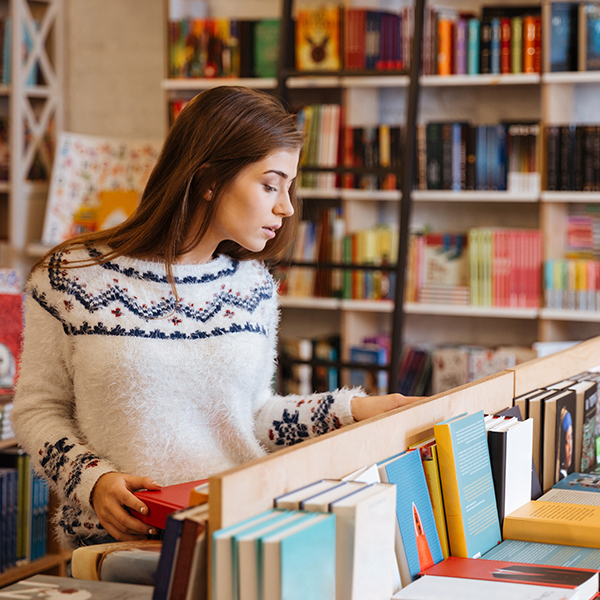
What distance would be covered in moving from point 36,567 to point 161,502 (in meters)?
1.67

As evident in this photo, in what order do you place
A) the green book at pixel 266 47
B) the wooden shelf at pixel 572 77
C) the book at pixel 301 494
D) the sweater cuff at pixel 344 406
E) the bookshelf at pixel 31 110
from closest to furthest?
the book at pixel 301 494 < the sweater cuff at pixel 344 406 < the wooden shelf at pixel 572 77 < the green book at pixel 266 47 < the bookshelf at pixel 31 110

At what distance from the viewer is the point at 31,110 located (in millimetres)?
3760

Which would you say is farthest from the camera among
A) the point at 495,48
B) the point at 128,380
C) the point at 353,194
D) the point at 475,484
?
the point at 353,194

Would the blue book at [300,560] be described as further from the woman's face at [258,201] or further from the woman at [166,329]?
the woman's face at [258,201]

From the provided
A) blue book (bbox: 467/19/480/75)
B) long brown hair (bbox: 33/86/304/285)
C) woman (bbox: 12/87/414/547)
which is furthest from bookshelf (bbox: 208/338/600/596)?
blue book (bbox: 467/19/480/75)

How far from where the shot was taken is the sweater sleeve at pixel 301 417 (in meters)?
1.40

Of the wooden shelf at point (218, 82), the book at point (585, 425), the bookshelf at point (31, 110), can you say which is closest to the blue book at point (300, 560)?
the book at point (585, 425)

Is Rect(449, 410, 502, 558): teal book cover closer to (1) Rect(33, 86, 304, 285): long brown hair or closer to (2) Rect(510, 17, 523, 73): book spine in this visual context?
(1) Rect(33, 86, 304, 285): long brown hair

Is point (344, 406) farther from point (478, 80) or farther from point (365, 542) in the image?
point (478, 80)

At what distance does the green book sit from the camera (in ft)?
10.9

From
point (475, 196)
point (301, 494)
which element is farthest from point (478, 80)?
point (301, 494)

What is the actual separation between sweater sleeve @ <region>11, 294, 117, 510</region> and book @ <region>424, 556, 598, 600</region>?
53cm

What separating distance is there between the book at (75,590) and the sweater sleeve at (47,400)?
332mm

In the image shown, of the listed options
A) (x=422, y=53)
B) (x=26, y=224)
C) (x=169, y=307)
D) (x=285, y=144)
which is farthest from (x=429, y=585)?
(x=26, y=224)
